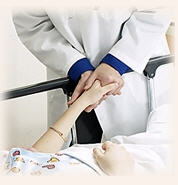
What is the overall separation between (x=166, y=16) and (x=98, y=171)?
46cm

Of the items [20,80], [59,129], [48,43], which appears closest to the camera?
[59,129]


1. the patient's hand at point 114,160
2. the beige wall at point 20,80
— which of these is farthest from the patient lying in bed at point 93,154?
the beige wall at point 20,80

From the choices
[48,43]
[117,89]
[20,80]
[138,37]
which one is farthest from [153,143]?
[20,80]

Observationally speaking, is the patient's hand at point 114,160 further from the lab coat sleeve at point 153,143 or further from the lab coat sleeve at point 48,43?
the lab coat sleeve at point 48,43

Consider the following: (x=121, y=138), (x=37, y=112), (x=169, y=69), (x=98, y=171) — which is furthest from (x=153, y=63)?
(x=37, y=112)

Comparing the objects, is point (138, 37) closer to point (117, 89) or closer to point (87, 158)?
point (117, 89)

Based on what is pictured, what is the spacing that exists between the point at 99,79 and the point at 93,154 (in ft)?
0.70

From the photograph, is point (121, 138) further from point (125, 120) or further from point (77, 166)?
point (77, 166)

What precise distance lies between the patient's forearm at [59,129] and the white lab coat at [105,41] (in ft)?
0.36

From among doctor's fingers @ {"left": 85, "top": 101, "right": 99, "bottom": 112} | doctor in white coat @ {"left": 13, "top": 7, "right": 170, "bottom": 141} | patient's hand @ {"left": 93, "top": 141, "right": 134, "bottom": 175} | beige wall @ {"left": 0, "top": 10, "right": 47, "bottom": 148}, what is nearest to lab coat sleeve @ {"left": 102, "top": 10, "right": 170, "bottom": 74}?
doctor in white coat @ {"left": 13, "top": 7, "right": 170, "bottom": 141}

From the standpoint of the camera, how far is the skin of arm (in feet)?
3.27

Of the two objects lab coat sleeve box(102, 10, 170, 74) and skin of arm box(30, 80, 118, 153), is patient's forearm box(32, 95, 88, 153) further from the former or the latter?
lab coat sleeve box(102, 10, 170, 74)

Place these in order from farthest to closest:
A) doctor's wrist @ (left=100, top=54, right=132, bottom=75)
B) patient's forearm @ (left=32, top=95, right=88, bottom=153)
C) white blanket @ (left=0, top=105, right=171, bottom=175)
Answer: doctor's wrist @ (left=100, top=54, right=132, bottom=75), patient's forearm @ (left=32, top=95, right=88, bottom=153), white blanket @ (left=0, top=105, right=171, bottom=175)

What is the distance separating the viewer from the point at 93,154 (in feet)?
3.12
